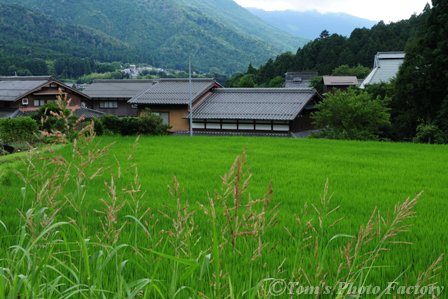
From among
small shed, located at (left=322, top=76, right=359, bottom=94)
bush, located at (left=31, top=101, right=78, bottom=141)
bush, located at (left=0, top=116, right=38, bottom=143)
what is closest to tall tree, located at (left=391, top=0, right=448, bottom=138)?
bush, located at (left=31, top=101, right=78, bottom=141)

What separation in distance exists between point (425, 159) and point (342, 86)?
36722 mm

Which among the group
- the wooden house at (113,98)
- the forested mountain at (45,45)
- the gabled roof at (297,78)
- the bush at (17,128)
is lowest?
the bush at (17,128)

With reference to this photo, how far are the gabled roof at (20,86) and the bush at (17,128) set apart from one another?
15068 mm

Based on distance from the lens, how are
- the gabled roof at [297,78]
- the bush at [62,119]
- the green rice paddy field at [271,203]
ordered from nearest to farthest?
1. the bush at [62,119]
2. the green rice paddy field at [271,203]
3. the gabled roof at [297,78]

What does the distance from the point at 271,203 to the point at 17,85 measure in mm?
31263

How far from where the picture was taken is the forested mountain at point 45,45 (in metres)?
67.4

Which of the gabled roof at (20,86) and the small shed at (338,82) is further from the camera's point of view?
the small shed at (338,82)

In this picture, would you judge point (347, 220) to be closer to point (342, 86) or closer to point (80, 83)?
point (342, 86)

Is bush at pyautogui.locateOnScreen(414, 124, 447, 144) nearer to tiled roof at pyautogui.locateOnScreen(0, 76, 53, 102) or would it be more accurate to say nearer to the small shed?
tiled roof at pyautogui.locateOnScreen(0, 76, 53, 102)

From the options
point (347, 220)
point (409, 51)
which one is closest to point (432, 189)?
point (347, 220)

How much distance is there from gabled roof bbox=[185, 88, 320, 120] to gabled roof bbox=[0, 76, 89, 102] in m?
12.6

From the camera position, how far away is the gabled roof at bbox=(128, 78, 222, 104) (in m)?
26.0

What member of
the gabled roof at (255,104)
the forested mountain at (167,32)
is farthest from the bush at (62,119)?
the forested mountain at (167,32)

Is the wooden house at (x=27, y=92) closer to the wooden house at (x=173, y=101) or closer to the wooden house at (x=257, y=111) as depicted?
the wooden house at (x=173, y=101)
